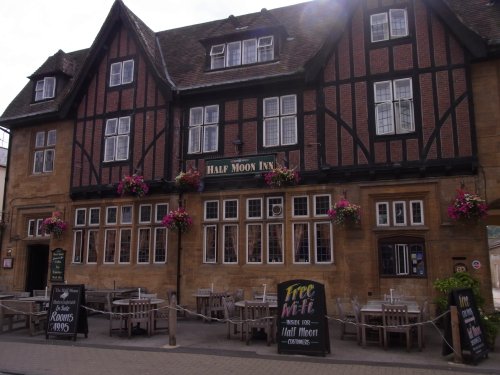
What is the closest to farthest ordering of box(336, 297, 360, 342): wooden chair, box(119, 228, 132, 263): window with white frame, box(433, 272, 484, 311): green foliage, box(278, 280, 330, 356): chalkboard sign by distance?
box(278, 280, 330, 356): chalkboard sign
box(336, 297, 360, 342): wooden chair
box(433, 272, 484, 311): green foliage
box(119, 228, 132, 263): window with white frame

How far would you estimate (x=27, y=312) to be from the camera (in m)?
12.1

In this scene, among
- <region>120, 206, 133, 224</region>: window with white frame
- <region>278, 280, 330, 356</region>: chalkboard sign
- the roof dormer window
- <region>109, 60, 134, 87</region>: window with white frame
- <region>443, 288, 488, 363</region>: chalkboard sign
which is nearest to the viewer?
<region>443, 288, 488, 363</region>: chalkboard sign

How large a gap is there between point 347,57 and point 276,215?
18.3 ft

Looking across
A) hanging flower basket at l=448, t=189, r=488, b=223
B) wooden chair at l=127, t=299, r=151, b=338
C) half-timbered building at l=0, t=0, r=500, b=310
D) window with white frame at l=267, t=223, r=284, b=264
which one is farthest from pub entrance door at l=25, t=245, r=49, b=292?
hanging flower basket at l=448, t=189, r=488, b=223

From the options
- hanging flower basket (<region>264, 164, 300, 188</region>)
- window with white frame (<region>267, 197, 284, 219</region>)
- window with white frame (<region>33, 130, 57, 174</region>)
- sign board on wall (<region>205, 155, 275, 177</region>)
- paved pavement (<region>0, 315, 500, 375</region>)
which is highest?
window with white frame (<region>33, 130, 57, 174</region>)

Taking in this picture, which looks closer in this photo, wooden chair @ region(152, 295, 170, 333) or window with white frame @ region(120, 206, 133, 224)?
wooden chair @ region(152, 295, 170, 333)

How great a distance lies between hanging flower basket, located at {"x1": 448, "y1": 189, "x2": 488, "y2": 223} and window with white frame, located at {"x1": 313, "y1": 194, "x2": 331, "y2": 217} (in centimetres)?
361

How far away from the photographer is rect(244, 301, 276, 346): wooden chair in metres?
10.3

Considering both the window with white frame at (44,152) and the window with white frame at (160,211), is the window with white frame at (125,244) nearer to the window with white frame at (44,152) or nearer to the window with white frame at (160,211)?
the window with white frame at (160,211)

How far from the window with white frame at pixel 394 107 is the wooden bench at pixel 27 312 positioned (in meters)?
10.9

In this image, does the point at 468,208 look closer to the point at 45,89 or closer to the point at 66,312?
the point at 66,312

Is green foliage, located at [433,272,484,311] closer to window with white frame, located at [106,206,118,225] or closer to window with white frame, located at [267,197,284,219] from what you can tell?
window with white frame, located at [267,197,284,219]

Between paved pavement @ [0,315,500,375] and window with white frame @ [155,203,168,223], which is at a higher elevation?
window with white frame @ [155,203,168,223]

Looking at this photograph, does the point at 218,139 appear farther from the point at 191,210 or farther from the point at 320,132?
the point at 320,132
